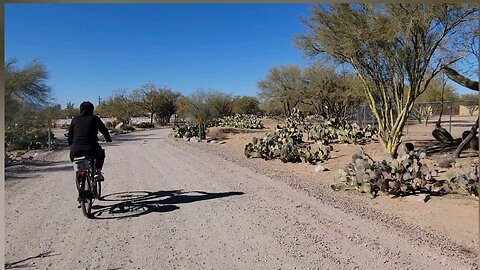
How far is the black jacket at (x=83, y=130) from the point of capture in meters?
2.83

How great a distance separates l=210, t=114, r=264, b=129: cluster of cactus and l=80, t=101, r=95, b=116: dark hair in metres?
6.91

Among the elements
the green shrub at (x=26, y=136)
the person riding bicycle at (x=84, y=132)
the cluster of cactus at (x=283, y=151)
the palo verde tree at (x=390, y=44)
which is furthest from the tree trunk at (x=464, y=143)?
the green shrub at (x=26, y=136)

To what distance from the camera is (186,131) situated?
7109 millimetres

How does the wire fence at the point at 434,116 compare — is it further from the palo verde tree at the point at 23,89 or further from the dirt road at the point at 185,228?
the palo verde tree at the point at 23,89

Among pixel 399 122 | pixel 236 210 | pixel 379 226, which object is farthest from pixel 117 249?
pixel 399 122

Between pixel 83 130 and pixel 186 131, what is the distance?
168 inches

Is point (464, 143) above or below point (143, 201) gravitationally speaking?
above

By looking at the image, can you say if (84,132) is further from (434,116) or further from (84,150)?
(434,116)

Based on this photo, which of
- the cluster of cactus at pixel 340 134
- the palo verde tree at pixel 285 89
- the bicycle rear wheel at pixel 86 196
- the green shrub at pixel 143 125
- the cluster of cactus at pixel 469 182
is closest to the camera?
the bicycle rear wheel at pixel 86 196

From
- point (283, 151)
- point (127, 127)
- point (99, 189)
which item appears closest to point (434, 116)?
point (283, 151)

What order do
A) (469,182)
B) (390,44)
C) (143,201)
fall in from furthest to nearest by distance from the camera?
(390,44) < (469,182) < (143,201)

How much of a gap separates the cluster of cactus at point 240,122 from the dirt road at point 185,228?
5.90 m

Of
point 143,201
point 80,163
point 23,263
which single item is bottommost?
point 23,263

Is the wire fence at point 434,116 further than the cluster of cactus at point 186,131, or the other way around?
the wire fence at point 434,116
